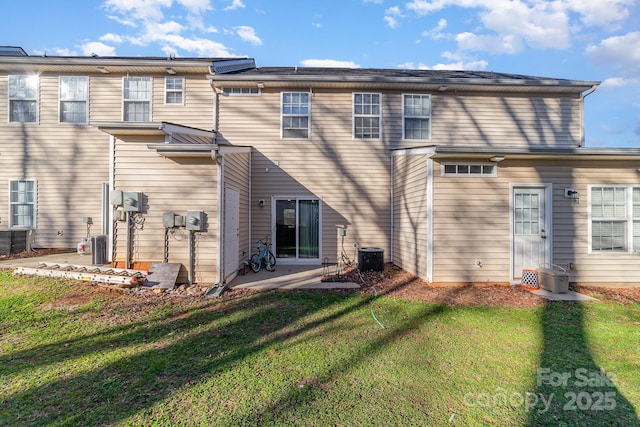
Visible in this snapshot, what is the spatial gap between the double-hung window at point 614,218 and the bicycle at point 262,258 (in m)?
7.77

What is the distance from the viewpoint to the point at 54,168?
29.6 feet

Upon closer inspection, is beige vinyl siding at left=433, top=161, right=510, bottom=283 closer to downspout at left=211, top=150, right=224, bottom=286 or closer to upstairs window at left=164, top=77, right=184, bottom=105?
downspout at left=211, top=150, right=224, bottom=286

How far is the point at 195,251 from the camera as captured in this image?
243 inches

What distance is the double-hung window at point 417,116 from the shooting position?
916 cm

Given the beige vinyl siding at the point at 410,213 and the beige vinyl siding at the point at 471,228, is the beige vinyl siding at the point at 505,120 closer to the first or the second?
the beige vinyl siding at the point at 410,213

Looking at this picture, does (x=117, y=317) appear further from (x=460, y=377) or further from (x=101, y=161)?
(x=101, y=161)

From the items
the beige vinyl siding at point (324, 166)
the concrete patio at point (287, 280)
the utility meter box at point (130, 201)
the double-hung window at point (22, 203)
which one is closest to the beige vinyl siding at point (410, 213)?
the beige vinyl siding at point (324, 166)

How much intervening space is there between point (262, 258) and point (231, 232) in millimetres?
1402

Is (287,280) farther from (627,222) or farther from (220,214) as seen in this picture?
(627,222)

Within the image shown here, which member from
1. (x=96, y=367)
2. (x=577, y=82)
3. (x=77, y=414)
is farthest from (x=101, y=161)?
(x=577, y=82)

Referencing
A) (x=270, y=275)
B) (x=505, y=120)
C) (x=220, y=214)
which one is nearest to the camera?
(x=220, y=214)

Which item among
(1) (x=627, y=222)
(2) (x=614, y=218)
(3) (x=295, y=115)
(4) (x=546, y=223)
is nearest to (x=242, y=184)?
(3) (x=295, y=115)

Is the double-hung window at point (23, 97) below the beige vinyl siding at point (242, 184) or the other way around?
the other way around

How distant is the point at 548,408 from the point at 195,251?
598 centimetres
